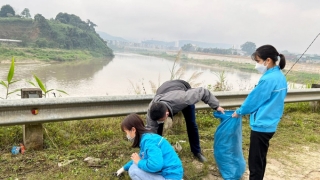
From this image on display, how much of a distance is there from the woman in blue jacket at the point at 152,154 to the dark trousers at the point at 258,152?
0.77 m

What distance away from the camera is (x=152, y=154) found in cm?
198

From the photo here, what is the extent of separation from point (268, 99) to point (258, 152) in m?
0.49

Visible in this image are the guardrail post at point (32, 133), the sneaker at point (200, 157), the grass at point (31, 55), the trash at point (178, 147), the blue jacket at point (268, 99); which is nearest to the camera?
the blue jacket at point (268, 99)

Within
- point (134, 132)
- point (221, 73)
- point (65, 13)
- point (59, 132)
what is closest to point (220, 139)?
point (134, 132)

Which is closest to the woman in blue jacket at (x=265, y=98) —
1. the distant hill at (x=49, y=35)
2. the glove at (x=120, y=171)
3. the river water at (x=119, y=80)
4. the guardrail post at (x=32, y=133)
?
the glove at (x=120, y=171)

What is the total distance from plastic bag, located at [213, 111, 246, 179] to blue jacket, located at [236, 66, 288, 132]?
0.41 meters

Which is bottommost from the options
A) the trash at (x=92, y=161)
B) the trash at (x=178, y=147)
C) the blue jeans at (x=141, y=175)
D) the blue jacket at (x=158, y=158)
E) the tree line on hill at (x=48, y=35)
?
the trash at (x=92, y=161)

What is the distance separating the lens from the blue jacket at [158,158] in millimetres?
1981

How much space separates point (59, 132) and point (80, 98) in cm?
68

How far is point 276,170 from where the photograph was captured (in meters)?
3.03

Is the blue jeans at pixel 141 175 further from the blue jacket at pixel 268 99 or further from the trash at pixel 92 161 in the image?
the blue jacket at pixel 268 99

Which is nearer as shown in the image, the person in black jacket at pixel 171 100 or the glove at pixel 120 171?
the person in black jacket at pixel 171 100

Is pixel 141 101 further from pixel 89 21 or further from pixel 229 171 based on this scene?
pixel 89 21

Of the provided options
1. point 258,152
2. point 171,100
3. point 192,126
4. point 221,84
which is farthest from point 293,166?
point 221,84
